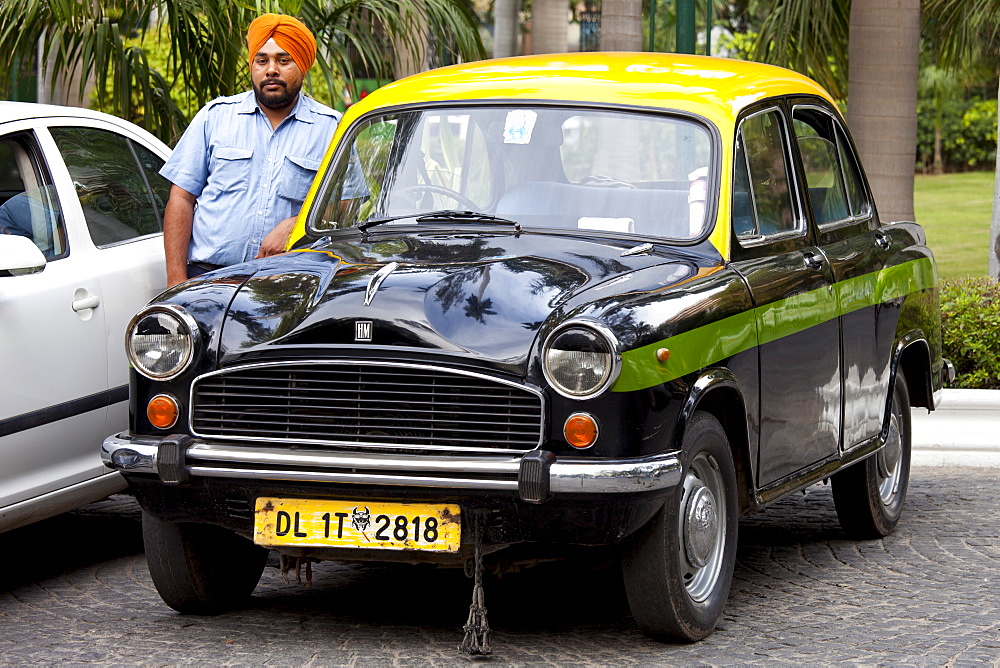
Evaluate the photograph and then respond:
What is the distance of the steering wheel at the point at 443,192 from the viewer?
6.04 metres

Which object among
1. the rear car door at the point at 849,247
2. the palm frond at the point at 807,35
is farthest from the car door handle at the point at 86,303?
the palm frond at the point at 807,35

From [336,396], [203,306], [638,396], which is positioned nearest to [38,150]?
[203,306]

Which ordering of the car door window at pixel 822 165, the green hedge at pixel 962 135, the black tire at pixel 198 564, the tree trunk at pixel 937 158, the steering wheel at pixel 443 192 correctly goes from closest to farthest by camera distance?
the black tire at pixel 198 564 → the steering wheel at pixel 443 192 → the car door window at pixel 822 165 → the green hedge at pixel 962 135 → the tree trunk at pixel 937 158

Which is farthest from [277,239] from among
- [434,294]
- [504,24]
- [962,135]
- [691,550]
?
[962,135]

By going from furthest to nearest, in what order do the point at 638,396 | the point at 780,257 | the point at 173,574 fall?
1. the point at 780,257
2. the point at 173,574
3. the point at 638,396

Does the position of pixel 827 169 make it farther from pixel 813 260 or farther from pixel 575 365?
pixel 575 365

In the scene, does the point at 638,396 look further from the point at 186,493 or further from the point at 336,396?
the point at 186,493

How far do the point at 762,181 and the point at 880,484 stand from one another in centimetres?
182

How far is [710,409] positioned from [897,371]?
222 centimetres

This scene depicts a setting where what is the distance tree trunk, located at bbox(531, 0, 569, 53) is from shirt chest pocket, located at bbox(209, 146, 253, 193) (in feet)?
53.3

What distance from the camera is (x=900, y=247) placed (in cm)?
730

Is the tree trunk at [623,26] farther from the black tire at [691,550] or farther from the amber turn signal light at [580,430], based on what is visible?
the amber turn signal light at [580,430]

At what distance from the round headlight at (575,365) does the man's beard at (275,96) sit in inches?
104

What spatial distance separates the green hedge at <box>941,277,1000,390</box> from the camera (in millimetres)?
9945
